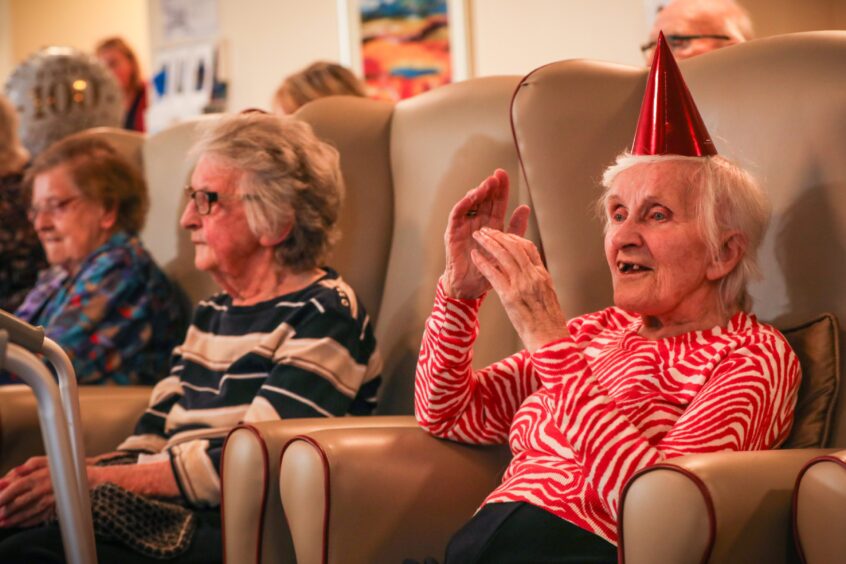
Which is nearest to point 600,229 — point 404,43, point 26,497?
point 26,497

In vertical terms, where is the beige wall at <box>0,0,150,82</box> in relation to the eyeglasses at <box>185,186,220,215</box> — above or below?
above

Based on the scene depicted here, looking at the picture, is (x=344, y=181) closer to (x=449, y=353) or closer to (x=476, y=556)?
(x=449, y=353)

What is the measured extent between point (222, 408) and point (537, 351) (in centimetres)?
77

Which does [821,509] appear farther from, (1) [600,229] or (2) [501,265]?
(1) [600,229]

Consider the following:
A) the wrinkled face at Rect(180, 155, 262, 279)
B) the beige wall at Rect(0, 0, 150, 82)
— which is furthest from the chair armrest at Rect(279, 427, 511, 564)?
the beige wall at Rect(0, 0, 150, 82)

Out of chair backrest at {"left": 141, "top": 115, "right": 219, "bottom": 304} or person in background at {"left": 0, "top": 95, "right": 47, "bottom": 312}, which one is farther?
person in background at {"left": 0, "top": 95, "right": 47, "bottom": 312}

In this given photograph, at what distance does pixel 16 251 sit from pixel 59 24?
3661 millimetres

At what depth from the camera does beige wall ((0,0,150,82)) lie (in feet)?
20.2

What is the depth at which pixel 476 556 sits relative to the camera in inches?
58.5

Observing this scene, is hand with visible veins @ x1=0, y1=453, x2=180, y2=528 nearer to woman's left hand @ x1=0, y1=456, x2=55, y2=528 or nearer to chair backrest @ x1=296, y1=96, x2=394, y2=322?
woman's left hand @ x1=0, y1=456, x2=55, y2=528

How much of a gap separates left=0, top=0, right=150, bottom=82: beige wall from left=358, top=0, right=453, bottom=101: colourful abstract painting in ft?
7.88

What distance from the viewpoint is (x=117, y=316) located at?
2451 mm

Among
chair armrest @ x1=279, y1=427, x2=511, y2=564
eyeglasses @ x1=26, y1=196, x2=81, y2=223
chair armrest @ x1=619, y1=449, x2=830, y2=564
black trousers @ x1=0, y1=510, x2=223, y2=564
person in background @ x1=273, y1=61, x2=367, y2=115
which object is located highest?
person in background @ x1=273, y1=61, x2=367, y2=115

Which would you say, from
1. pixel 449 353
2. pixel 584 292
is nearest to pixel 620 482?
pixel 449 353
